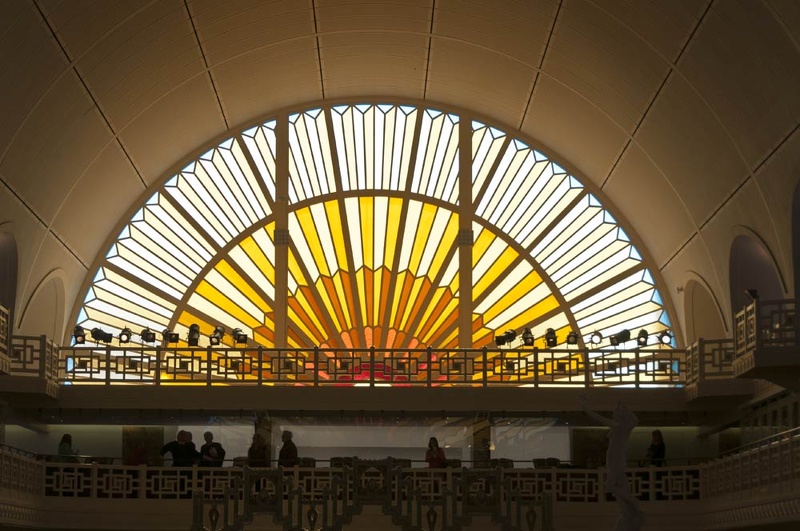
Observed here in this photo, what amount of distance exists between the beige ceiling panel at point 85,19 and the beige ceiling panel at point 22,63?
0.90ft

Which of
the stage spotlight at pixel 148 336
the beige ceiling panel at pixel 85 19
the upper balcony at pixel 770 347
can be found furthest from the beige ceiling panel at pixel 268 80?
the upper balcony at pixel 770 347

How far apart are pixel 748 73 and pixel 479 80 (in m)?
12.0

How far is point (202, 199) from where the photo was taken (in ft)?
129

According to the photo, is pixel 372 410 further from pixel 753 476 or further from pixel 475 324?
pixel 753 476

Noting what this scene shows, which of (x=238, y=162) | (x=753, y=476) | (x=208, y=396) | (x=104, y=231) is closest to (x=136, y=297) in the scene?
(x=104, y=231)

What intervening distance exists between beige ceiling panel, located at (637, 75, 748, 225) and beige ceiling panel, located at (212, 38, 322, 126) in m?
9.35

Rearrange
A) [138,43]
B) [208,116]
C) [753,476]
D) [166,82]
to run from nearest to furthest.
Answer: [753,476], [138,43], [166,82], [208,116]

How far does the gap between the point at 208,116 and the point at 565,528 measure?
53.8 feet

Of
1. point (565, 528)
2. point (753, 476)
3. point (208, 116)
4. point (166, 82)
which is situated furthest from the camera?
point (208, 116)

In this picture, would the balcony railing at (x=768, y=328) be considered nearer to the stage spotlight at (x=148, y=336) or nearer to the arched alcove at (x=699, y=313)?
the arched alcove at (x=699, y=313)

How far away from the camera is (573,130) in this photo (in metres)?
37.3

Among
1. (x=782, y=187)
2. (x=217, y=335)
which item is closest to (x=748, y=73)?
(x=782, y=187)

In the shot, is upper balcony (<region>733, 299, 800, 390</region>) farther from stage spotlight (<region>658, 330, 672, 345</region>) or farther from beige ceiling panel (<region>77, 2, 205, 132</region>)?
beige ceiling panel (<region>77, 2, 205, 132</region>)

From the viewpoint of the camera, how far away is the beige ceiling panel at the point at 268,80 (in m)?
36.1
